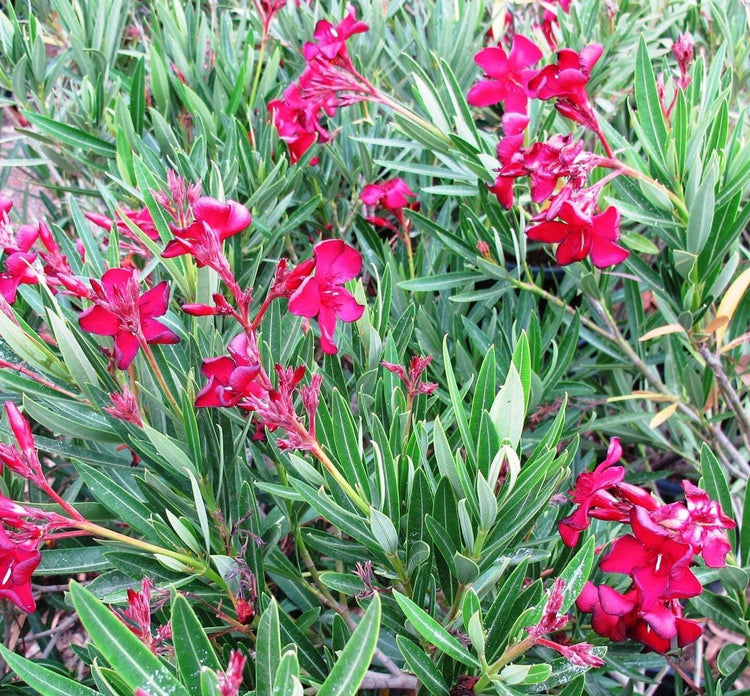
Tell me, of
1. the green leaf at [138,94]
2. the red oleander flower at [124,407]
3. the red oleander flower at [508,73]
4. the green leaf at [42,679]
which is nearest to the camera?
the green leaf at [42,679]

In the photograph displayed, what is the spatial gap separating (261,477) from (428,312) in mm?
587

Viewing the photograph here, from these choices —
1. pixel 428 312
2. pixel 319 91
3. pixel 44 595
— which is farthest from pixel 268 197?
pixel 44 595

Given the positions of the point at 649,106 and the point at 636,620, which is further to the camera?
the point at 649,106

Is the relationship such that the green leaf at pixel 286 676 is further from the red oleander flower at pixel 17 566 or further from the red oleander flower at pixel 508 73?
the red oleander flower at pixel 508 73

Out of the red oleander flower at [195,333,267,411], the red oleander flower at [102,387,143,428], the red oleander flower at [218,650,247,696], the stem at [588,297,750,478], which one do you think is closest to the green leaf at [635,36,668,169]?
the stem at [588,297,750,478]

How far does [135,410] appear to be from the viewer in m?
0.92

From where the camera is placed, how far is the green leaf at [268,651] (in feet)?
2.33

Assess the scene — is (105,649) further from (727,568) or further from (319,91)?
(319,91)

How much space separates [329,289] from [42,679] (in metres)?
0.54

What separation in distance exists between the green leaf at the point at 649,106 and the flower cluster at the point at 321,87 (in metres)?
0.49

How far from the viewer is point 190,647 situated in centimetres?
70

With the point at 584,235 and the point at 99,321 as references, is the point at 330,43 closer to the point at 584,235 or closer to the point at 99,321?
the point at 584,235

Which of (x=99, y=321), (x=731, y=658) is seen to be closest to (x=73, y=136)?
(x=99, y=321)

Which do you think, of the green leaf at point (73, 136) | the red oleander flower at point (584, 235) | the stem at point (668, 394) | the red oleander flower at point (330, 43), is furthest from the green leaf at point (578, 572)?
the green leaf at point (73, 136)
